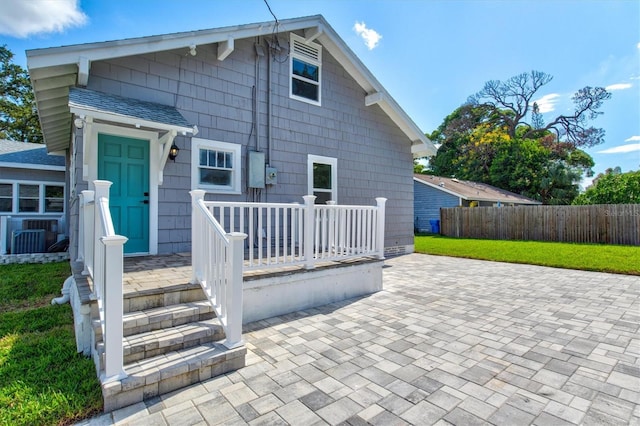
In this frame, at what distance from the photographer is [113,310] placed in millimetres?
2223

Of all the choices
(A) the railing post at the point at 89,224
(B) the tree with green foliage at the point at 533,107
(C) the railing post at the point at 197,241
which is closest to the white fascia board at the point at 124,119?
(A) the railing post at the point at 89,224

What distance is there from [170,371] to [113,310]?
0.63 meters

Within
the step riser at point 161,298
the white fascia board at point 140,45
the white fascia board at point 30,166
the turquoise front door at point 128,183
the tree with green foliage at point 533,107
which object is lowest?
the step riser at point 161,298

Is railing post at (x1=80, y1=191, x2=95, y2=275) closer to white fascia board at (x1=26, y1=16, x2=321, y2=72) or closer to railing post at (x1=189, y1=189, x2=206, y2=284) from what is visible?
railing post at (x1=189, y1=189, x2=206, y2=284)

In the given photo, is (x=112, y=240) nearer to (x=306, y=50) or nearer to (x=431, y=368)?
(x=431, y=368)

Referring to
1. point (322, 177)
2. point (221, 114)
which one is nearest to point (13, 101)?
point (221, 114)

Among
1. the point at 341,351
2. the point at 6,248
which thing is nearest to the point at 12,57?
the point at 6,248

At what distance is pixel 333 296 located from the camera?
471 cm

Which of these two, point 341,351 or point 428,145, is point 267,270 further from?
point 428,145

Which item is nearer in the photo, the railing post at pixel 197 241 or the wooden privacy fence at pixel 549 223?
the railing post at pixel 197 241

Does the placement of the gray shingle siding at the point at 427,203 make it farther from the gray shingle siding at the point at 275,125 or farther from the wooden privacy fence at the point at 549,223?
the gray shingle siding at the point at 275,125

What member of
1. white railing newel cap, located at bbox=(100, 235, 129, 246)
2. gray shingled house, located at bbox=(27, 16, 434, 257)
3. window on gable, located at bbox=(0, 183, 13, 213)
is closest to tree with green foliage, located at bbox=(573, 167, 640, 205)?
gray shingled house, located at bbox=(27, 16, 434, 257)

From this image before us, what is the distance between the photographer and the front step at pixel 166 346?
2.25 meters

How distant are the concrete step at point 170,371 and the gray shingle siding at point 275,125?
11.1ft
